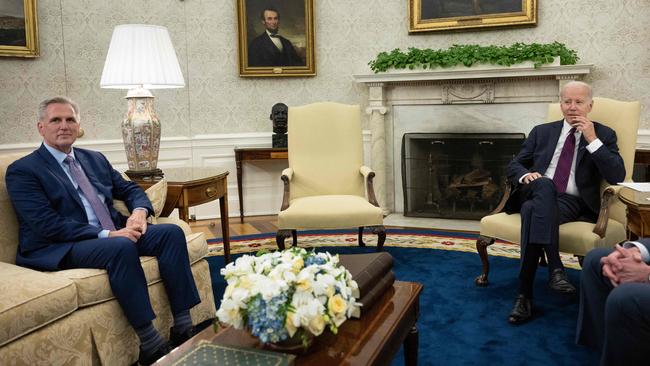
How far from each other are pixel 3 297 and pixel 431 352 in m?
1.86

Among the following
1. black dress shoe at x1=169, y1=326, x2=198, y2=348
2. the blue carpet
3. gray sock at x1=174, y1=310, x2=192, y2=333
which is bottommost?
the blue carpet

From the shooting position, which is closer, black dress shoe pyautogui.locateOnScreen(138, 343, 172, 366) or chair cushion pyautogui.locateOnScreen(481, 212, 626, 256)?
black dress shoe pyautogui.locateOnScreen(138, 343, 172, 366)

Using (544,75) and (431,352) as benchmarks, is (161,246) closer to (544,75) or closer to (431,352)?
(431,352)

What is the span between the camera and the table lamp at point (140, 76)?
3.71 m

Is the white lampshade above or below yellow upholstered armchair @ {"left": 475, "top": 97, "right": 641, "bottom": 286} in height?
above

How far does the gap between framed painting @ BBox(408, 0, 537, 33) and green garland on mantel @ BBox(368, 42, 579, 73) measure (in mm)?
277

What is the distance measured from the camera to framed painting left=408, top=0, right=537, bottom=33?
540 cm

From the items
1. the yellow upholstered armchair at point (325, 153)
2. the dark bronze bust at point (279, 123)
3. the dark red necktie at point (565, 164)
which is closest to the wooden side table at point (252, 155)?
the dark bronze bust at point (279, 123)

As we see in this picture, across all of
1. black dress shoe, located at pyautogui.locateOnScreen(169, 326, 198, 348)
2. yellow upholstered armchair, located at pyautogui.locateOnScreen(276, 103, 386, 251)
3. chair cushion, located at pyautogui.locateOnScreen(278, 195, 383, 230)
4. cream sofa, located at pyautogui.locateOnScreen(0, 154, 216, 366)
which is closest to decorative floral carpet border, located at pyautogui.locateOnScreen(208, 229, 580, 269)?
yellow upholstered armchair, located at pyautogui.locateOnScreen(276, 103, 386, 251)

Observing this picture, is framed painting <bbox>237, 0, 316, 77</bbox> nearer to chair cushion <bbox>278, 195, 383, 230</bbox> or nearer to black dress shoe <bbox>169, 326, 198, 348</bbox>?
chair cushion <bbox>278, 195, 383, 230</bbox>

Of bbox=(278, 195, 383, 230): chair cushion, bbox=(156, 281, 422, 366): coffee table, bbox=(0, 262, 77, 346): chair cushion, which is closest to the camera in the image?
bbox=(156, 281, 422, 366): coffee table

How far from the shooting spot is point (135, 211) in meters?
3.00

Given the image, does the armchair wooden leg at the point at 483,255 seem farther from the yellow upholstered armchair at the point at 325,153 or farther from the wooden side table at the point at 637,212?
the yellow upholstered armchair at the point at 325,153

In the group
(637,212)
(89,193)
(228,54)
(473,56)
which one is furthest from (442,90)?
(89,193)
